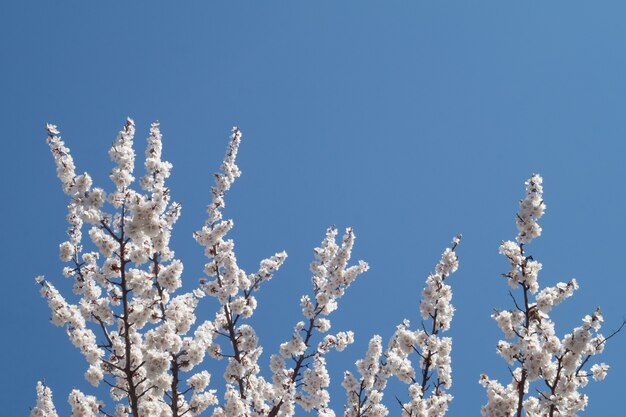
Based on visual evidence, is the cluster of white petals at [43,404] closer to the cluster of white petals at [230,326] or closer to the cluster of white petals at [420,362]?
the cluster of white petals at [230,326]

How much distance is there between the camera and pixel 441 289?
12.7 meters

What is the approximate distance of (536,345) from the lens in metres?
9.45

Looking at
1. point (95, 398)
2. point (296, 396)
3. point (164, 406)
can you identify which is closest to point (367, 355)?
point (296, 396)

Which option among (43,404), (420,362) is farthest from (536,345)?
(43,404)

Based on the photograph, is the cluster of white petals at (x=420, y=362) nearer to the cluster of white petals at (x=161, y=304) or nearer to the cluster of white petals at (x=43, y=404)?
the cluster of white petals at (x=161, y=304)

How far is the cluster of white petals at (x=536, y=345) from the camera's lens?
9219 millimetres

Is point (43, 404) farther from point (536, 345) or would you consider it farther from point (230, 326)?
point (536, 345)

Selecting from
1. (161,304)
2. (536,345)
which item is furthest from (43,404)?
(536,345)

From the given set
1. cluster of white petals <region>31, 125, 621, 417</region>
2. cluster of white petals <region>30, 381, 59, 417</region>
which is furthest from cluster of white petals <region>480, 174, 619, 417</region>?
cluster of white petals <region>30, 381, 59, 417</region>

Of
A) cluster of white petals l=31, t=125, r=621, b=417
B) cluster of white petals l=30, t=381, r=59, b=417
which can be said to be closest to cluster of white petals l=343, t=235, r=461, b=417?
cluster of white petals l=31, t=125, r=621, b=417

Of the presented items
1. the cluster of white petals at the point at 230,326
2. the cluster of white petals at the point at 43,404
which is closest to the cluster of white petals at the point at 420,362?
the cluster of white petals at the point at 230,326

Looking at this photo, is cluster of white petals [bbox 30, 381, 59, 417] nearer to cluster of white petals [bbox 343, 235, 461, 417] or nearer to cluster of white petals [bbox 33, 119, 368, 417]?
cluster of white petals [bbox 33, 119, 368, 417]

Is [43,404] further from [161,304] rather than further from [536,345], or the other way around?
[536,345]

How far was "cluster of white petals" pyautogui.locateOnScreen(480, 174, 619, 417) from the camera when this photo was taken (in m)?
9.22
